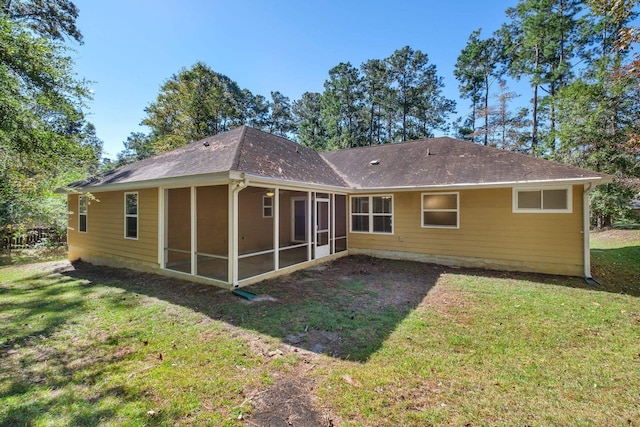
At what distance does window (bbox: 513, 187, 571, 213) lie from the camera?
7.51 metres

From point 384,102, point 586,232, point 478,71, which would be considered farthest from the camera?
point 384,102

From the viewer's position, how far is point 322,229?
9805 millimetres

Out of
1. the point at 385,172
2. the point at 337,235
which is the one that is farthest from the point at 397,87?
the point at 337,235

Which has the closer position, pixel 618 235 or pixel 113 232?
pixel 113 232

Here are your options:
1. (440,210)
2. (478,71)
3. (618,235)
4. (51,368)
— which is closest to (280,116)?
(478,71)

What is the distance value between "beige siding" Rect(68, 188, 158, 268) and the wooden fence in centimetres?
86

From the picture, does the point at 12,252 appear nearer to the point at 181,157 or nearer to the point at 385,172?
the point at 181,157

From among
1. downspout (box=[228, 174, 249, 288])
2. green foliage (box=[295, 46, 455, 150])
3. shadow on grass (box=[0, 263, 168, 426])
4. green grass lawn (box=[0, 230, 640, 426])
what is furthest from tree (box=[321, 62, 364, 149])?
shadow on grass (box=[0, 263, 168, 426])

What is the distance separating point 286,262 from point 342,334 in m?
5.04

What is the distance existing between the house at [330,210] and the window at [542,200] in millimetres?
26

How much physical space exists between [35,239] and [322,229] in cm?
1218

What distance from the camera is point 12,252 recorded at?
975 centimetres

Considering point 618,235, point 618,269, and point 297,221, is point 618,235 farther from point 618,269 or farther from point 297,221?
point 297,221

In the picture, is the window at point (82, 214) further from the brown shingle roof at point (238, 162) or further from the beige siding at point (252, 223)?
the beige siding at point (252, 223)
